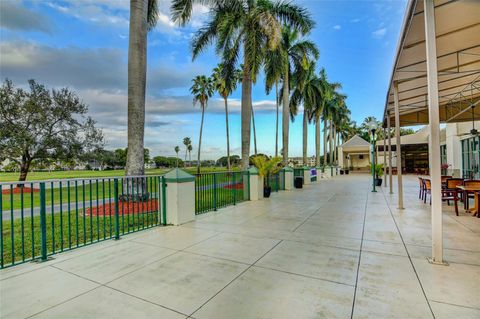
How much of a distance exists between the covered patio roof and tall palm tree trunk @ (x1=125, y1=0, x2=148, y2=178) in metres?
7.60

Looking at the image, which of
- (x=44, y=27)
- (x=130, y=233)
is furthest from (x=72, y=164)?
(x=130, y=233)

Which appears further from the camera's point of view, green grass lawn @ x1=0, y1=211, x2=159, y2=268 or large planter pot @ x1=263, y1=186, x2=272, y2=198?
large planter pot @ x1=263, y1=186, x2=272, y2=198

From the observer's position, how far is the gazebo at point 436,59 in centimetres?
375

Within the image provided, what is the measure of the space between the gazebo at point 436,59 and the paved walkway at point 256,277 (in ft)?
3.30

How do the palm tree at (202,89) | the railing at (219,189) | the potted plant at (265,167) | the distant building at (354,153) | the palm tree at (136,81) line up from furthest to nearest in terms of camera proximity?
the distant building at (354,153)
the palm tree at (202,89)
the potted plant at (265,167)
the palm tree at (136,81)
the railing at (219,189)

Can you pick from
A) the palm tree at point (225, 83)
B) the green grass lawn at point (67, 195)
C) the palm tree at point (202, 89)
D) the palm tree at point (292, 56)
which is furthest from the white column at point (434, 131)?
the palm tree at point (202, 89)

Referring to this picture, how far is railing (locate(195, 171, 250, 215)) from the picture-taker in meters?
7.75

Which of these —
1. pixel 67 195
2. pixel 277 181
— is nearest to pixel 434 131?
pixel 67 195

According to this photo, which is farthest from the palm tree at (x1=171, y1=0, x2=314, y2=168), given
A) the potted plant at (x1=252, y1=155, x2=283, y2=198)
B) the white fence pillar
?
the white fence pillar

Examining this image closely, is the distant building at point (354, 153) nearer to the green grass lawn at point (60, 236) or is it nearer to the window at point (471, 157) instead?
the window at point (471, 157)

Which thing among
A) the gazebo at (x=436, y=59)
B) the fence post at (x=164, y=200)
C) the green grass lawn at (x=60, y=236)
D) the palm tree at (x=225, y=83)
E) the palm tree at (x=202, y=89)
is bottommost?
the green grass lawn at (x=60, y=236)

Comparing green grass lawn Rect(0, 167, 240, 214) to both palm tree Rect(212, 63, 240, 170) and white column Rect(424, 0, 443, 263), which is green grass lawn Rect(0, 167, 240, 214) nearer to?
white column Rect(424, 0, 443, 263)

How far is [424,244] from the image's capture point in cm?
448

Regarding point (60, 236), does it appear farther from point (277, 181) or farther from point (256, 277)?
point (277, 181)
